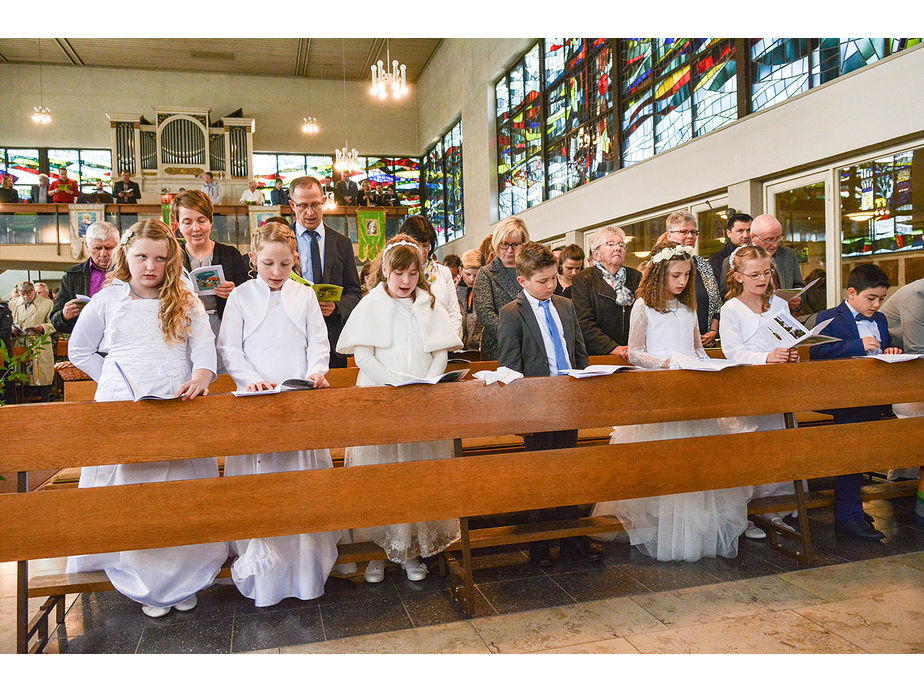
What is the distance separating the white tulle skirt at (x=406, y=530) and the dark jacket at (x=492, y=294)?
98 cm

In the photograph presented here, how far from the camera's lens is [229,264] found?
11.3ft

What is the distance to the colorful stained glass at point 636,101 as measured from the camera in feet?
27.1

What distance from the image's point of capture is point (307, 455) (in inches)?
109

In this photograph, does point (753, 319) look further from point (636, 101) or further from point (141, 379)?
point (636, 101)

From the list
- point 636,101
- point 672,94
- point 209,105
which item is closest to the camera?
point 672,94

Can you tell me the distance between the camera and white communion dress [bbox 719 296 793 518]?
10.8ft

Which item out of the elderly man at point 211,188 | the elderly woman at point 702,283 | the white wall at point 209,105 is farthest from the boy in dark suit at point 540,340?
the white wall at point 209,105

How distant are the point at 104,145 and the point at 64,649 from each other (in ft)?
56.0

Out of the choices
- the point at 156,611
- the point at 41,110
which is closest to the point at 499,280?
the point at 156,611

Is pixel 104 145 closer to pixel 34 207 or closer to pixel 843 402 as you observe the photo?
pixel 34 207

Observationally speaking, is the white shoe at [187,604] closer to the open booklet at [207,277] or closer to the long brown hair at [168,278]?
the long brown hair at [168,278]

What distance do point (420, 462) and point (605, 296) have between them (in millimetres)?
1884

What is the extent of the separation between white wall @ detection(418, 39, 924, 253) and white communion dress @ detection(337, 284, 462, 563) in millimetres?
3932

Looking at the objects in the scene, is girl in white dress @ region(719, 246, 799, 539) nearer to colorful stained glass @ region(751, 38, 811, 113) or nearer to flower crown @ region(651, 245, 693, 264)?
flower crown @ region(651, 245, 693, 264)
